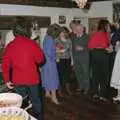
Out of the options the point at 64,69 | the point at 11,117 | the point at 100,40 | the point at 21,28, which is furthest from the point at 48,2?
the point at 11,117

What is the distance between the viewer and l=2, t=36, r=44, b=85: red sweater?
3527mm

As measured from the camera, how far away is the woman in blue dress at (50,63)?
5203 mm

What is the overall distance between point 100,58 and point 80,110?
1.00 metres

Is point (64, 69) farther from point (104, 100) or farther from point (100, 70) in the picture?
point (104, 100)

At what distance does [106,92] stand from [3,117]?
14.5 ft

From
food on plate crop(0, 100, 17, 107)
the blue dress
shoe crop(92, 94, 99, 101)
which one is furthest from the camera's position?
shoe crop(92, 94, 99, 101)

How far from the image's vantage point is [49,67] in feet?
17.9

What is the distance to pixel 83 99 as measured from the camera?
600 centimetres

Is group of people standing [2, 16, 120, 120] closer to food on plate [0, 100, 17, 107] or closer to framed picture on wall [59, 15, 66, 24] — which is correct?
food on plate [0, 100, 17, 107]

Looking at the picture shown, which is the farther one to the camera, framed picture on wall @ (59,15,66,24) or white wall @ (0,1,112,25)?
framed picture on wall @ (59,15,66,24)

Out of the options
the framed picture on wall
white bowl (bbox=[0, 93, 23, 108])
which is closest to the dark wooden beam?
the framed picture on wall

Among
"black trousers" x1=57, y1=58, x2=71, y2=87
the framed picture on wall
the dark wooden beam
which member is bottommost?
"black trousers" x1=57, y1=58, x2=71, y2=87

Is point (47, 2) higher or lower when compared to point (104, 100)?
higher

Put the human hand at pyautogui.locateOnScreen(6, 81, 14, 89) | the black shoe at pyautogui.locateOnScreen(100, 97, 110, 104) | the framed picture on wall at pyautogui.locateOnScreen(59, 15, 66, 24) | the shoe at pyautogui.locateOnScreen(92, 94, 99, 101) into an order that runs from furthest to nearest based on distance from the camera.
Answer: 1. the framed picture on wall at pyautogui.locateOnScreen(59, 15, 66, 24)
2. the shoe at pyautogui.locateOnScreen(92, 94, 99, 101)
3. the black shoe at pyautogui.locateOnScreen(100, 97, 110, 104)
4. the human hand at pyautogui.locateOnScreen(6, 81, 14, 89)
